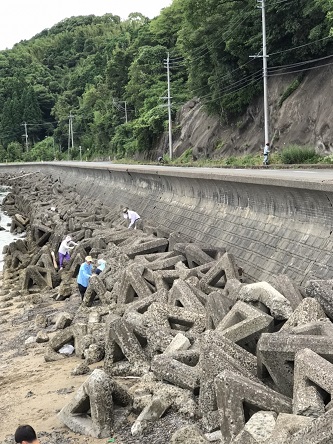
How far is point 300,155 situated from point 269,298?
57.7 feet

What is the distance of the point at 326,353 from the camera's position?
507 cm

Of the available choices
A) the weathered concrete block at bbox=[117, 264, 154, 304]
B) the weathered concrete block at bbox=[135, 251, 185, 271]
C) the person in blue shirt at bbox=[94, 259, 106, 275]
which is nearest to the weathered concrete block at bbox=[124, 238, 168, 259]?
the person in blue shirt at bbox=[94, 259, 106, 275]

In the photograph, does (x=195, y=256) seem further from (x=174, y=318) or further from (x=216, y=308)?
(x=216, y=308)

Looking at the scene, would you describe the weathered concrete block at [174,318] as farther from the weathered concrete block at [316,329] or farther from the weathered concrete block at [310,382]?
the weathered concrete block at [310,382]

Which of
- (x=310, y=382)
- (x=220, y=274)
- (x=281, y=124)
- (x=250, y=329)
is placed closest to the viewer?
(x=310, y=382)

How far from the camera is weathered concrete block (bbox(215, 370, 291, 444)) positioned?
4.96 meters

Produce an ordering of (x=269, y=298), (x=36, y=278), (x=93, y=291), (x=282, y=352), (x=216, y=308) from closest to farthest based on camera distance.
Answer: (x=282, y=352) < (x=269, y=298) < (x=216, y=308) < (x=93, y=291) < (x=36, y=278)

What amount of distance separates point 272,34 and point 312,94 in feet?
13.9

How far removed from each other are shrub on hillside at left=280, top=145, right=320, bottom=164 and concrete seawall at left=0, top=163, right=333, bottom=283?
7.34 metres

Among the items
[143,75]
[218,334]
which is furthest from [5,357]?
[143,75]

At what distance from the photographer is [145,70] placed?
203 ft

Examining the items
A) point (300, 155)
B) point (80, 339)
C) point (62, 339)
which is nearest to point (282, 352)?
point (80, 339)

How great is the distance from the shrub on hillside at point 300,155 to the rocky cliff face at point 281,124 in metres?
1.54

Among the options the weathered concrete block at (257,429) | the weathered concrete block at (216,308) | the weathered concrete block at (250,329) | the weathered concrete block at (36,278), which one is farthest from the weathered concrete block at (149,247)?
the weathered concrete block at (257,429)
